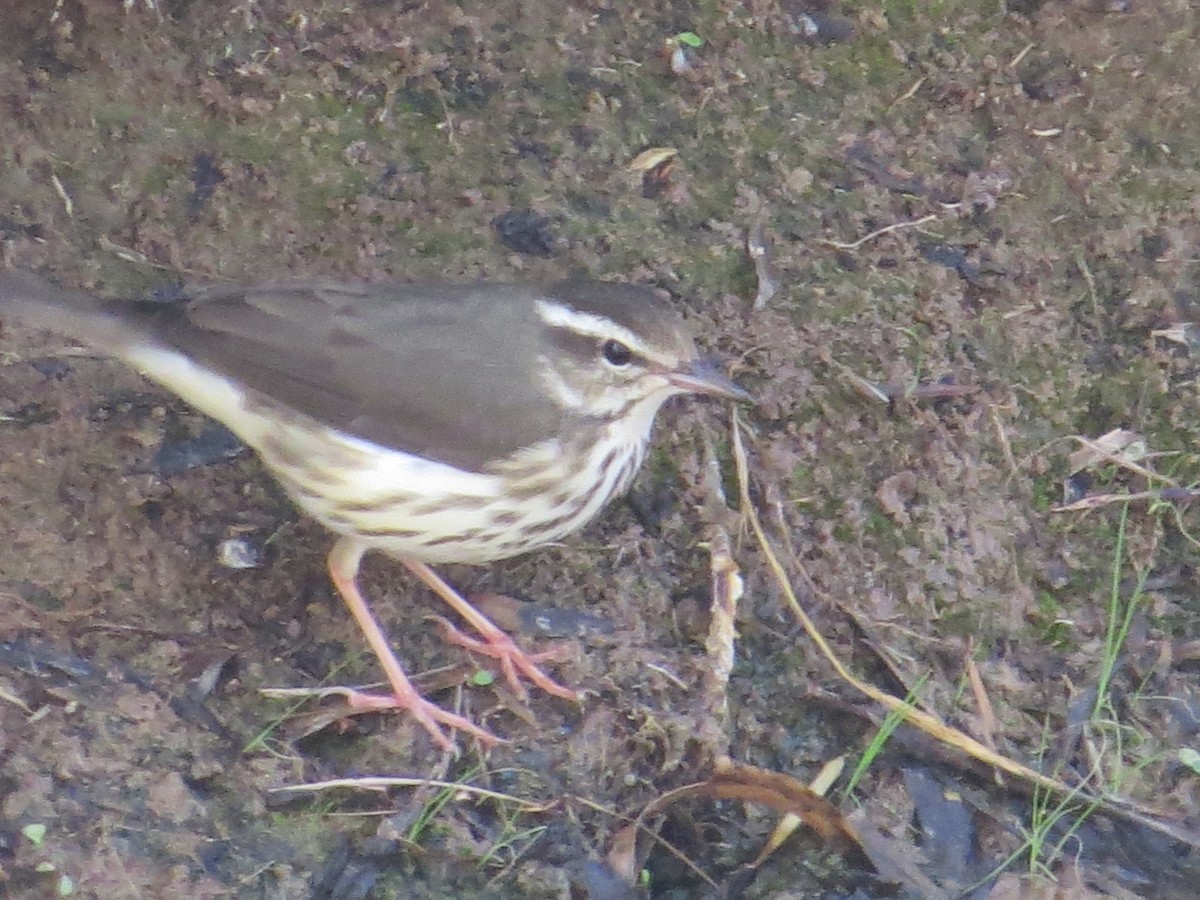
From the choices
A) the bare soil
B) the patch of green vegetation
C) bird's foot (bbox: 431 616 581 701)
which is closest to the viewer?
the bare soil

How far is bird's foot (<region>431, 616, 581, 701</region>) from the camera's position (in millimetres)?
3920

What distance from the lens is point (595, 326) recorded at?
382 centimetres

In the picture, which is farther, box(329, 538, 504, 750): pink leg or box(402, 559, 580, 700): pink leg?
box(402, 559, 580, 700): pink leg

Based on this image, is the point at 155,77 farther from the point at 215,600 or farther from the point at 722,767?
the point at 722,767

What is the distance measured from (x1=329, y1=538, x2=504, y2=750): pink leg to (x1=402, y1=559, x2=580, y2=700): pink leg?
171 millimetres

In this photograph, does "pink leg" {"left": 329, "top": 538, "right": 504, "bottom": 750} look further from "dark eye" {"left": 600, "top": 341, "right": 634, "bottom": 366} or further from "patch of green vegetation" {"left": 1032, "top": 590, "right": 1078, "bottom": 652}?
"patch of green vegetation" {"left": 1032, "top": 590, "right": 1078, "bottom": 652}

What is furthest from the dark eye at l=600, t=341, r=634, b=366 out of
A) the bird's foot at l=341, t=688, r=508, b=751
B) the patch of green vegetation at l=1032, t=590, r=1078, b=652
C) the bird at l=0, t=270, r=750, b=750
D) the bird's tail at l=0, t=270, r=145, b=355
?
the patch of green vegetation at l=1032, t=590, r=1078, b=652

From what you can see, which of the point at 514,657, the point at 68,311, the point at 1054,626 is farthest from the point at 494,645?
the point at 1054,626

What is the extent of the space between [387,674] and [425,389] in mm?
782

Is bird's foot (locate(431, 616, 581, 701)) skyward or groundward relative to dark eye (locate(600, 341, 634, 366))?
groundward

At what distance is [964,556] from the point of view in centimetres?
432

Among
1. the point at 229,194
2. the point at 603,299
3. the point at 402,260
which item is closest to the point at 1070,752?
the point at 603,299

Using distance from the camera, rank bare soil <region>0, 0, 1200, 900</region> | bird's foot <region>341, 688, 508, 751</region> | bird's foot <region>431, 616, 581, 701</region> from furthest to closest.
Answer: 1. bird's foot <region>431, 616, 581, 701</region>
2. bird's foot <region>341, 688, 508, 751</region>
3. bare soil <region>0, 0, 1200, 900</region>

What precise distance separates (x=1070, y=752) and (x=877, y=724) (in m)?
0.54
